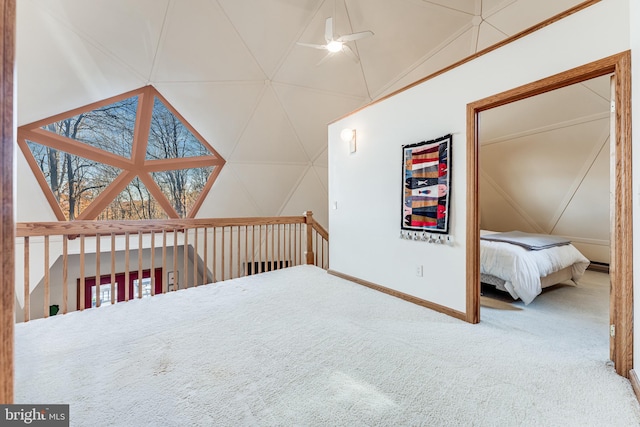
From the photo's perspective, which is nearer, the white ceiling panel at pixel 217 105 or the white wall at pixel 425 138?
the white wall at pixel 425 138

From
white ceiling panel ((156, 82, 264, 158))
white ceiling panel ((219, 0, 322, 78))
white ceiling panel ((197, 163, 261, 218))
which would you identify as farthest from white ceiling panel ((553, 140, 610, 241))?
white ceiling panel ((197, 163, 261, 218))

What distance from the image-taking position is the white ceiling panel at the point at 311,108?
16.5ft

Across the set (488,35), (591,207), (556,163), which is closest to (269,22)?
(488,35)

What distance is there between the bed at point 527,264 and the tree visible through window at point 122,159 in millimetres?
4864

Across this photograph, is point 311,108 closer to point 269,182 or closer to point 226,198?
point 269,182

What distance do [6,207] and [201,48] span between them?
14.6 ft

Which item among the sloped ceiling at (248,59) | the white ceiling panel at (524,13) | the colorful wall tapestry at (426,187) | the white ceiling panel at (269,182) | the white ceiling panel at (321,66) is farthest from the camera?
the white ceiling panel at (269,182)

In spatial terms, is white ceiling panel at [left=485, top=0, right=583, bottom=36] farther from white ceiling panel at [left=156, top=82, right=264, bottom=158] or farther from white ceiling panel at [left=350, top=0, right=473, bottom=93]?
white ceiling panel at [left=156, top=82, right=264, bottom=158]

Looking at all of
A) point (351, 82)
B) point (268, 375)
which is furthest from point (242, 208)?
point (268, 375)

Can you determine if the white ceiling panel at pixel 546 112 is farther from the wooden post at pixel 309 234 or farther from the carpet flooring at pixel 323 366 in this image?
the wooden post at pixel 309 234

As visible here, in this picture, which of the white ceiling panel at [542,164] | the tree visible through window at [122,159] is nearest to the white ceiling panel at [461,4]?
the white ceiling panel at [542,164]

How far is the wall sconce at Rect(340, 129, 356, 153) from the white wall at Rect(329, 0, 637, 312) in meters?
0.07

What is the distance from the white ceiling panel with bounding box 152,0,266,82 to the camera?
3.61 m

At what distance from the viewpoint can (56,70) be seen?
3.30 metres
